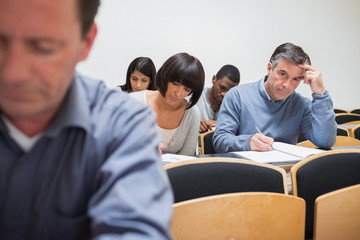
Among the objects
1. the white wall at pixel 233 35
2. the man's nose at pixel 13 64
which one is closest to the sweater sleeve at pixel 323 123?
the man's nose at pixel 13 64

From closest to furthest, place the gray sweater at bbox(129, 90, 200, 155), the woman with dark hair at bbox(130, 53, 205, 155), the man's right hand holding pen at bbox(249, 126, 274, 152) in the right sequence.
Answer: the man's right hand holding pen at bbox(249, 126, 274, 152) → the woman with dark hair at bbox(130, 53, 205, 155) → the gray sweater at bbox(129, 90, 200, 155)

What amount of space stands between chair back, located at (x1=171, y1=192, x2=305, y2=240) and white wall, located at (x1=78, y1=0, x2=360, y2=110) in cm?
287

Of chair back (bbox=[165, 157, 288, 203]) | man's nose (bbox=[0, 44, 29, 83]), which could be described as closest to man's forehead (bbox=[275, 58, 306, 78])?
chair back (bbox=[165, 157, 288, 203])

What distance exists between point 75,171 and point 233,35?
14.0 feet

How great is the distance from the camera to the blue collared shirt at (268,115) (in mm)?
1986

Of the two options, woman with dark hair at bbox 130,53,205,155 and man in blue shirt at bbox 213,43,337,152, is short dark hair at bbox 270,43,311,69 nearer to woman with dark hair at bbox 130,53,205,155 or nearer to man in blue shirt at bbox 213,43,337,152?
man in blue shirt at bbox 213,43,337,152

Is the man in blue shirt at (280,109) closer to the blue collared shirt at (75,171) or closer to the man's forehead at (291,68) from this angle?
the man's forehead at (291,68)

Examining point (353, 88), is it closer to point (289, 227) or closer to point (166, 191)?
point (289, 227)

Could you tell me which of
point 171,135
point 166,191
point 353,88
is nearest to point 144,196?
point 166,191

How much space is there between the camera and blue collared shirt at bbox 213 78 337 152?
199 cm

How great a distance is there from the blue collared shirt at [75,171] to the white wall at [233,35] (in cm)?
298

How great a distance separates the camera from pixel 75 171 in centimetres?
55

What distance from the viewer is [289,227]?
98cm

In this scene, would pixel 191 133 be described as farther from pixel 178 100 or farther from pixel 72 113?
pixel 72 113
